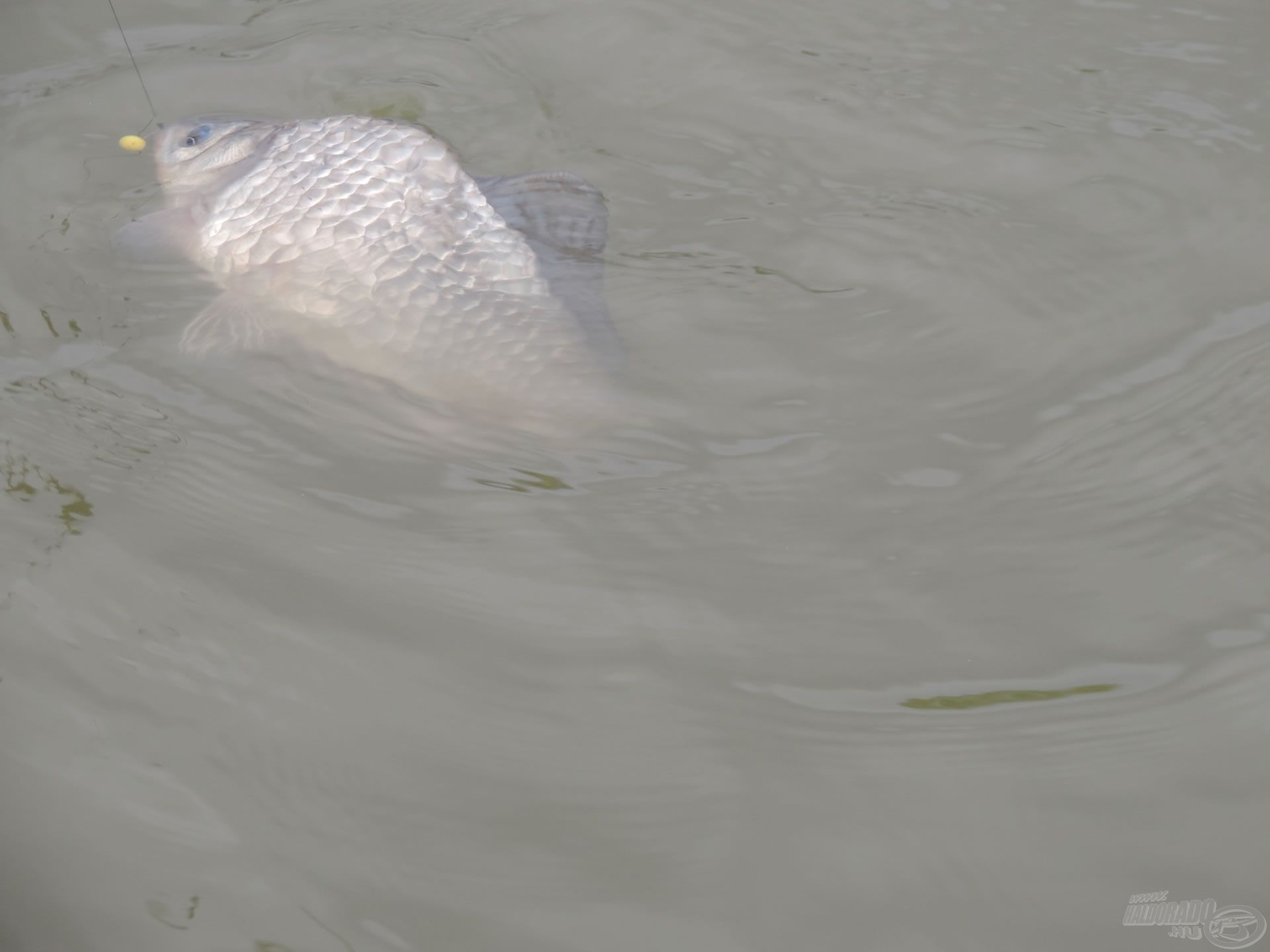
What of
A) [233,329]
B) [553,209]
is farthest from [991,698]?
[233,329]

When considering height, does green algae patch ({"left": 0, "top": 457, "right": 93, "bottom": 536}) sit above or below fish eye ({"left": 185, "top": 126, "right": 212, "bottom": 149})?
below

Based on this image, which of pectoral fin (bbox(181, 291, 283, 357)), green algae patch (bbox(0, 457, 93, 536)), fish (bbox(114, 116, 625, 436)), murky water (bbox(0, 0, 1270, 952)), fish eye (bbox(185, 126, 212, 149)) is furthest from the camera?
fish eye (bbox(185, 126, 212, 149))

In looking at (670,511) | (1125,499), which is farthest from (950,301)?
(670,511)

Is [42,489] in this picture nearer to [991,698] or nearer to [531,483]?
[531,483]

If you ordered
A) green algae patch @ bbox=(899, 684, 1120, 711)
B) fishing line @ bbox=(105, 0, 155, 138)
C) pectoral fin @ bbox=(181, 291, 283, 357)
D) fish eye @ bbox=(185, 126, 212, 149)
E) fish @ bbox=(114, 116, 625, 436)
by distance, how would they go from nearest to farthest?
green algae patch @ bbox=(899, 684, 1120, 711) → fish @ bbox=(114, 116, 625, 436) → pectoral fin @ bbox=(181, 291, 283, 357) → fish eye @ bbox=(185, 126, 212, 149) → fishing line @ bbox=(105, 0, 155, 138)

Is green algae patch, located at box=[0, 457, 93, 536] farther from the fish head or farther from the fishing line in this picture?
the fishing line

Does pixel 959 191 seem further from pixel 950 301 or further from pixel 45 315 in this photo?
pixel 45 315

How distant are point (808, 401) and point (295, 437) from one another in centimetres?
108

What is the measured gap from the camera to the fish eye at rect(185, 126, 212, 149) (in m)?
2.80

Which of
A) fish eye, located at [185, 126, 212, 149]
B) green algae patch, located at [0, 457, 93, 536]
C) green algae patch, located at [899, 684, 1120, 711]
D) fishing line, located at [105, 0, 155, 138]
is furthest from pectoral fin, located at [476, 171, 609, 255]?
green algae patch, located at [899, 684, 1120, 711]

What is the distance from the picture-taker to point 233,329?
2338mm

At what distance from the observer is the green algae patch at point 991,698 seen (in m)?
1.67

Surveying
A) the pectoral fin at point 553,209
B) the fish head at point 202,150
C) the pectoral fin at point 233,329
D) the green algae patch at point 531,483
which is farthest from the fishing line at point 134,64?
the green algae patch at point 531,483

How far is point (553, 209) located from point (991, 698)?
60.5 inches
